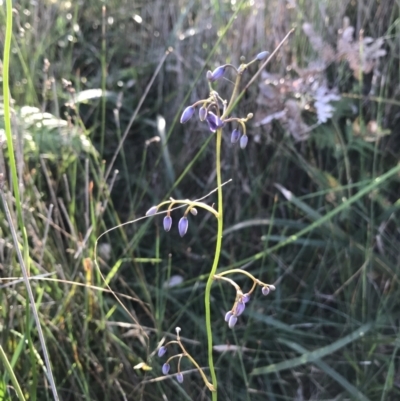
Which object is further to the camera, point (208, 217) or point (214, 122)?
point (208, 217)

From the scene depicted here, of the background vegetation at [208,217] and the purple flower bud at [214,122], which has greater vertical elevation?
the purple flower bud at [214,122]

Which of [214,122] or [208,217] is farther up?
[214,122]

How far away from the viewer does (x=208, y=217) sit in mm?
1485

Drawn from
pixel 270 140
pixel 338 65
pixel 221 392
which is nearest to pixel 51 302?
pixel 221 392

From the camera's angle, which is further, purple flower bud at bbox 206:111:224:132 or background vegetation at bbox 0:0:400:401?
background vegetation at bbox 0:0:400:401

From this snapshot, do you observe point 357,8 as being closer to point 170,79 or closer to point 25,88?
point 170,79

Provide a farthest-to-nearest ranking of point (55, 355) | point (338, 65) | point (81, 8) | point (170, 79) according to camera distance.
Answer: point (81, 8), point (170, 79), point (338, 65), point (55, 355)

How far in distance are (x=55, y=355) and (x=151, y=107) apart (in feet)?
3.02

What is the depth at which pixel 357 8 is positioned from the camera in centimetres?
158

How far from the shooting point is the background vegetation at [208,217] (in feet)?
3.62

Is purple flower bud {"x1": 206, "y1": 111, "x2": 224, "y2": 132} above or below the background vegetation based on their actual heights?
above

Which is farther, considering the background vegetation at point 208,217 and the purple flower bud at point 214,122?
the background vegetation at point 208,217

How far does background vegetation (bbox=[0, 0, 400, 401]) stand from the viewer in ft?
3.62

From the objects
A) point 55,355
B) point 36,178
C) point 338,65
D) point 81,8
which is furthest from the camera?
point 81,8
